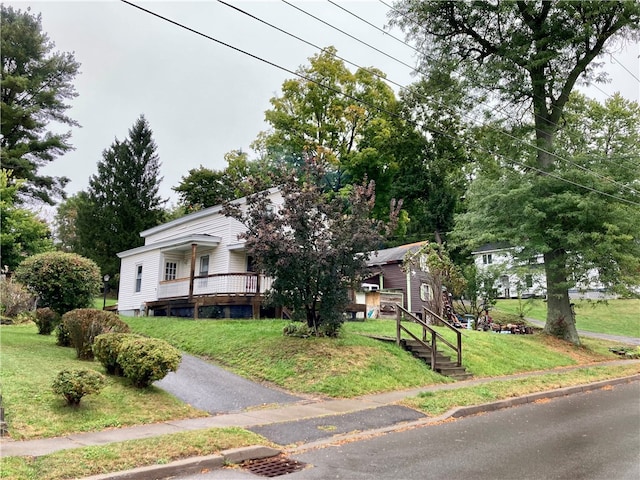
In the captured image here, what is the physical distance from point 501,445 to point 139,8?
8488mm

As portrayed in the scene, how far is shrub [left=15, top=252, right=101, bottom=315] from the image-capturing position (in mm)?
12586

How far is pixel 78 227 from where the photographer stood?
126 ft

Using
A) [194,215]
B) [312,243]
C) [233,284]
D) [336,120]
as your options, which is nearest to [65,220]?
[336,120]

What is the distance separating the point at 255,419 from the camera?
8102 mm

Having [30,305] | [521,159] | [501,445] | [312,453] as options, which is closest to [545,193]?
[521,159]

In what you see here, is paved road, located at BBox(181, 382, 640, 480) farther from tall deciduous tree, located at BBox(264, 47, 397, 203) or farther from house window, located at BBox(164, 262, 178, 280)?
tall deciduous tree, located at BBox(264, 47, 397, 203)

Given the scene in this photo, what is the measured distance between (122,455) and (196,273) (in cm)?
1817

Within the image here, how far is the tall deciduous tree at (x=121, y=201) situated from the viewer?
37469 millimetres

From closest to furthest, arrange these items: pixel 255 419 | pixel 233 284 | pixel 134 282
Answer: pixel 255 419
pixel 233 284
pixel 134 282

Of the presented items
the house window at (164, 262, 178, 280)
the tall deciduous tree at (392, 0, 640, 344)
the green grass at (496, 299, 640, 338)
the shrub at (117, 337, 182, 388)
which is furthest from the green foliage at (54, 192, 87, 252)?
the shrub at (117, 337, 182, 388)

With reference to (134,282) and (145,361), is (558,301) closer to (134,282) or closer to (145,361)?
(145,361)

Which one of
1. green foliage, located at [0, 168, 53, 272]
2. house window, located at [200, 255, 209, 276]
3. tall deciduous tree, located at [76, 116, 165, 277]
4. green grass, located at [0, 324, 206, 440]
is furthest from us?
tall deciduous tree, located at [76, 116, 165, 277]

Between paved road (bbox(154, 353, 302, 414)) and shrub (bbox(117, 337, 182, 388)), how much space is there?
0.74m

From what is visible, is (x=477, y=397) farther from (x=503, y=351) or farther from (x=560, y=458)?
(x=503, y=351)
